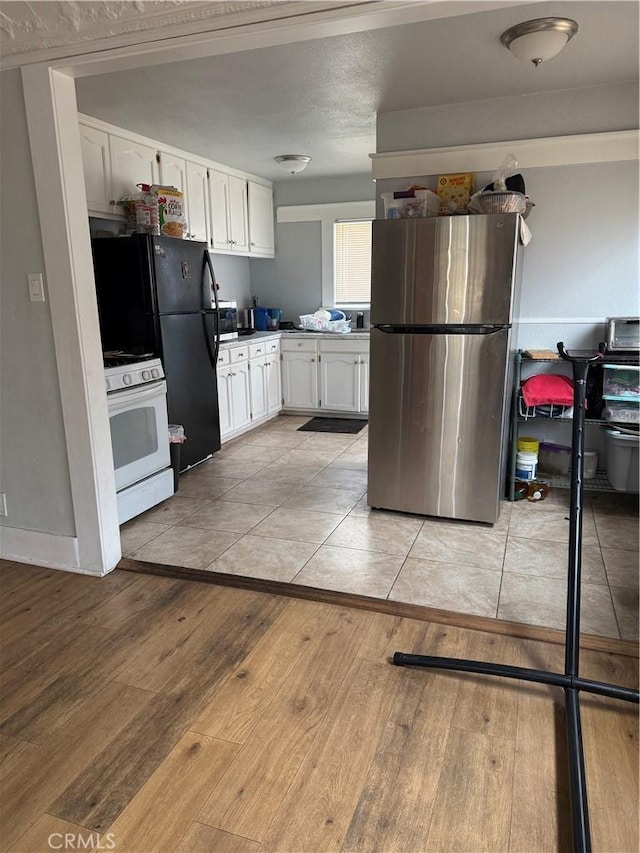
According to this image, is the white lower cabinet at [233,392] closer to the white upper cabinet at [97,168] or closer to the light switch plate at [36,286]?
the white upper cabinet at [97,168]

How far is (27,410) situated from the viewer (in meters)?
2.55

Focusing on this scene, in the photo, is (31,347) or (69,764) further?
(31,347)

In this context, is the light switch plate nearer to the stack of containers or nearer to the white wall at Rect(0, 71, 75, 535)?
the white wall at Rect(0, 71, 75, 535)

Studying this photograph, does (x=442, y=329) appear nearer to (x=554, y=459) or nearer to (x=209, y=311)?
(x=554, y=459)

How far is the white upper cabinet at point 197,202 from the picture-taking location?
4.43 metres

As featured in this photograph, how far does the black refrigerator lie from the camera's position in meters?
3.54

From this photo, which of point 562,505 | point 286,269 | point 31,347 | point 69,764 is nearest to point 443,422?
point 562,505

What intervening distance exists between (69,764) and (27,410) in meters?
1.52

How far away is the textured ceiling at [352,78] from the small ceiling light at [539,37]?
4 cm

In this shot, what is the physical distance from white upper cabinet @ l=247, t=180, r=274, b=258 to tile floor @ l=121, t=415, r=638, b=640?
2597 mm

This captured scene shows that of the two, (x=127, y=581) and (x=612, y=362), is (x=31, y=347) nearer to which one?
(x=127, y=581)

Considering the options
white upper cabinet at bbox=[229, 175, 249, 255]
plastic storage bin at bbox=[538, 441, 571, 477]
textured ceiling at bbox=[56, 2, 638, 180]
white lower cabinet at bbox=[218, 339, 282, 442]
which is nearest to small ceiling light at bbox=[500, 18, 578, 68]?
textured ceiling at bbox=[56, 2, 638, 180]

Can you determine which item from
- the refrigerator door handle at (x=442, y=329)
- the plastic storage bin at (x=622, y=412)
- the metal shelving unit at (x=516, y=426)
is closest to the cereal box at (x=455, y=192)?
the refrigerator door handle at (x=442, y=329)

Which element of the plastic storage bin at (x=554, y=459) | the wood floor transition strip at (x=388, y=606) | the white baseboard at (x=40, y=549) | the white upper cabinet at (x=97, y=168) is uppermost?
the white upper cabinet at (x=97, y=168)
